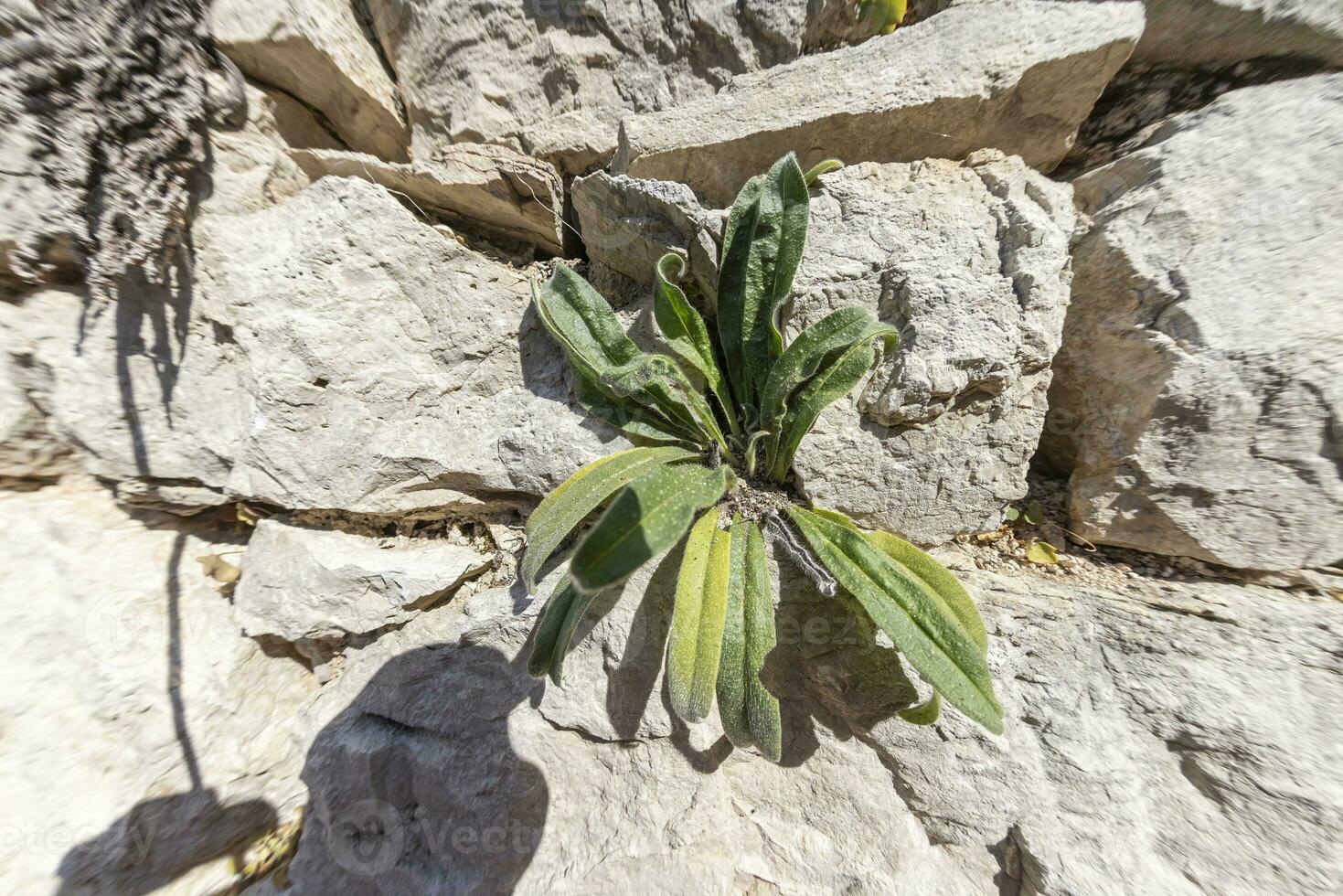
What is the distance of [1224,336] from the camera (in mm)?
1037

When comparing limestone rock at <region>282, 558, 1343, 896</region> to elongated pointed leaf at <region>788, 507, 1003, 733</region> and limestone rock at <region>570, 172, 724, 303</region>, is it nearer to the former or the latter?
elongated pointed leaf at <region>788, 507, 1003, 733</region>

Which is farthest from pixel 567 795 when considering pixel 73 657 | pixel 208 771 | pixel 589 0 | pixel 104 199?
pixel 589 0

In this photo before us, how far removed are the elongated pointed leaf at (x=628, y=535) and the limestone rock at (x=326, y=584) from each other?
97cm

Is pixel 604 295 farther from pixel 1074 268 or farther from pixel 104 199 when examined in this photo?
pixel 1074 268

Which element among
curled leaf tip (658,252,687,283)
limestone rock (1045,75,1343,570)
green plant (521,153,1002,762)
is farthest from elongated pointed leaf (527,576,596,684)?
limestone rock (1045,75,1343,570)

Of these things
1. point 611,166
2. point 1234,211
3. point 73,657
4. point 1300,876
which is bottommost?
point 1300,876

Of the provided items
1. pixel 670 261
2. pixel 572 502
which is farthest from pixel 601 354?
pixel 572 502

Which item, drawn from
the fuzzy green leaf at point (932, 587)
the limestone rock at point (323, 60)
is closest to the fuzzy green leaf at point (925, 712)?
the fuzzy green leaf at point (932, 587)

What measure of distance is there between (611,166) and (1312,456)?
205cm

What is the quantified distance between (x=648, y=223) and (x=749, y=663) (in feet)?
4.21

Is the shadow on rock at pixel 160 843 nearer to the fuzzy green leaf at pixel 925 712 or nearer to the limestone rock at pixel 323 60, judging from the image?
the fuzzy green leaf at pixel 925 712

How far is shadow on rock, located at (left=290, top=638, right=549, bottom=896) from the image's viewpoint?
1.30 m

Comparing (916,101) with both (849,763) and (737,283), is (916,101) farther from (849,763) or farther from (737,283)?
(849,763)

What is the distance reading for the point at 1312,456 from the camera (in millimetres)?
984
